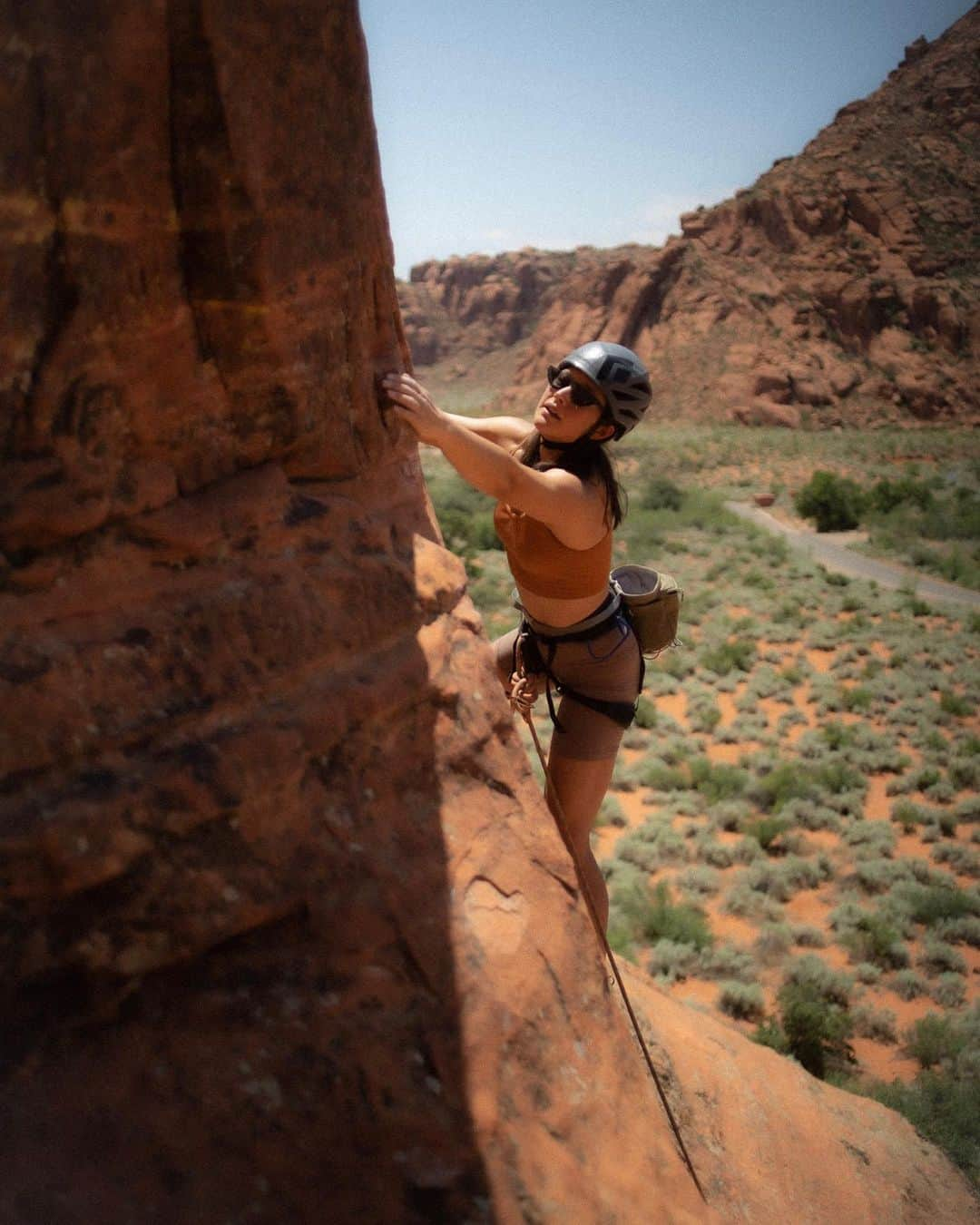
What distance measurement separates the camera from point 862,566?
63.7 feet

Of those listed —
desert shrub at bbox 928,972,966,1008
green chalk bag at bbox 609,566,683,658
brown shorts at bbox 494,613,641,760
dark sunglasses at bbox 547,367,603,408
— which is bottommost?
desert shrub at bbox 928,972,966,1008

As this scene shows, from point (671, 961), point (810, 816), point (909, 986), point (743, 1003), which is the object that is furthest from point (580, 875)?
point (810, 816)

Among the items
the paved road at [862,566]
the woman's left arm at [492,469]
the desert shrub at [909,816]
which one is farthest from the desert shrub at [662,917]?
the paved road at [862,566]

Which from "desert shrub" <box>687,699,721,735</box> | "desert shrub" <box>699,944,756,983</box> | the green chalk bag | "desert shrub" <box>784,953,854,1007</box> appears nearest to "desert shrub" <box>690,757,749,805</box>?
"desert shrub" <box>687,699,721,735</box>

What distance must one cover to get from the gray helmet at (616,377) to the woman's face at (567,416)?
39 millimetres

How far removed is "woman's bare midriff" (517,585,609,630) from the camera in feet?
10.6

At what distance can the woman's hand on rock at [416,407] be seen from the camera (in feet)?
8.92

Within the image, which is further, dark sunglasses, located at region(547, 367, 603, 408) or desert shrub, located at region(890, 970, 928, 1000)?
desert shrub, located at region(890, 970, 928, 1000)

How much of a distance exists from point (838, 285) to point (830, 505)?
3059 cm

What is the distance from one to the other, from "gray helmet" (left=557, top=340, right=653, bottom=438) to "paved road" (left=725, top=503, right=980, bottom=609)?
1526 cm

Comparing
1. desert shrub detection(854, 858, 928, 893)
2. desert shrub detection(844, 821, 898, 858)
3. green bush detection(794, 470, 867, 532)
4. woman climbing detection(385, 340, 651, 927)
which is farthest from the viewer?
green bush detection(794, 470, 867, 532)

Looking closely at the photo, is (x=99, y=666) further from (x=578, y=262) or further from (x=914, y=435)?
(x=578, y=262)

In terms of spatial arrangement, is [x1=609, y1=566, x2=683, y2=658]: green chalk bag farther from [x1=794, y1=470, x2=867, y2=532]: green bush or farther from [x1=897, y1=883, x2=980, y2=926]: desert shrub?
[x1=794, y1=470, x2=867, y2=532]: green bush

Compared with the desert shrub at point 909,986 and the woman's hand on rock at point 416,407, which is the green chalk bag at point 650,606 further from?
the desert shrub at point 909,986
